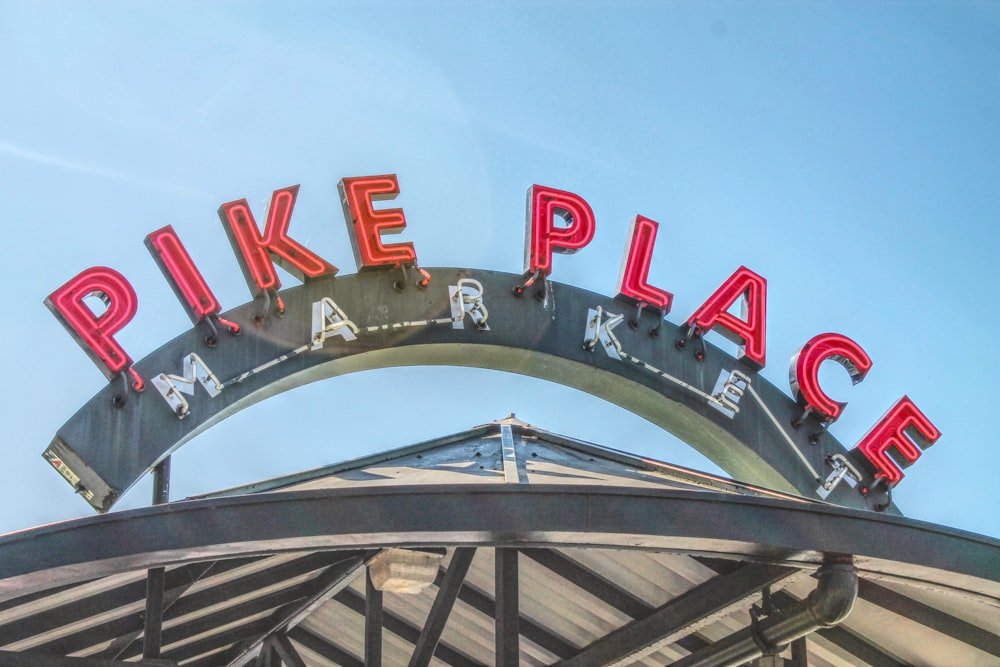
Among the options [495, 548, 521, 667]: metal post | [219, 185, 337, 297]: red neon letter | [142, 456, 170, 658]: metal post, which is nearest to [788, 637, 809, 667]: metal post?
[495, 548, 521, 667]: metal post

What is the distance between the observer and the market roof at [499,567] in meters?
7.10

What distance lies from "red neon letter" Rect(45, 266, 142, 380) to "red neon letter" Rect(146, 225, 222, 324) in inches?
24.8

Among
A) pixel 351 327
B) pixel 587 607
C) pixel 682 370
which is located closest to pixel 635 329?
pixel 682 370

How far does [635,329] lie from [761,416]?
82.1 inches

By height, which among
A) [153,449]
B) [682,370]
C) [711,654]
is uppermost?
[682,370]

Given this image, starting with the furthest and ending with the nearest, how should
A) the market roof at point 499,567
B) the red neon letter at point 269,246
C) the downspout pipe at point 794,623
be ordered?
the red neon letter at point 269,246 < the downspout pipe at point 794,623 < the market roof at point 499,567

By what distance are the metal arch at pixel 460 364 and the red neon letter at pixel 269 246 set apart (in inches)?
10.3

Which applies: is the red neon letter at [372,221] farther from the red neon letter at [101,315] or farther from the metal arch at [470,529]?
the metal arch at [470,529]

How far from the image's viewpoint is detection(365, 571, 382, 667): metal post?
381 inches

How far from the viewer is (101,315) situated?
1351 cm

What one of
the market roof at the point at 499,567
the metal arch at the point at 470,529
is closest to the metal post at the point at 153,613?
the market roof at the point at 499,567

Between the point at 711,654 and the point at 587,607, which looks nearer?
the point at 711,654

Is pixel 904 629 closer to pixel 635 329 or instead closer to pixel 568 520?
pixel 568 520

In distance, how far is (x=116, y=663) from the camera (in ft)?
27.3
